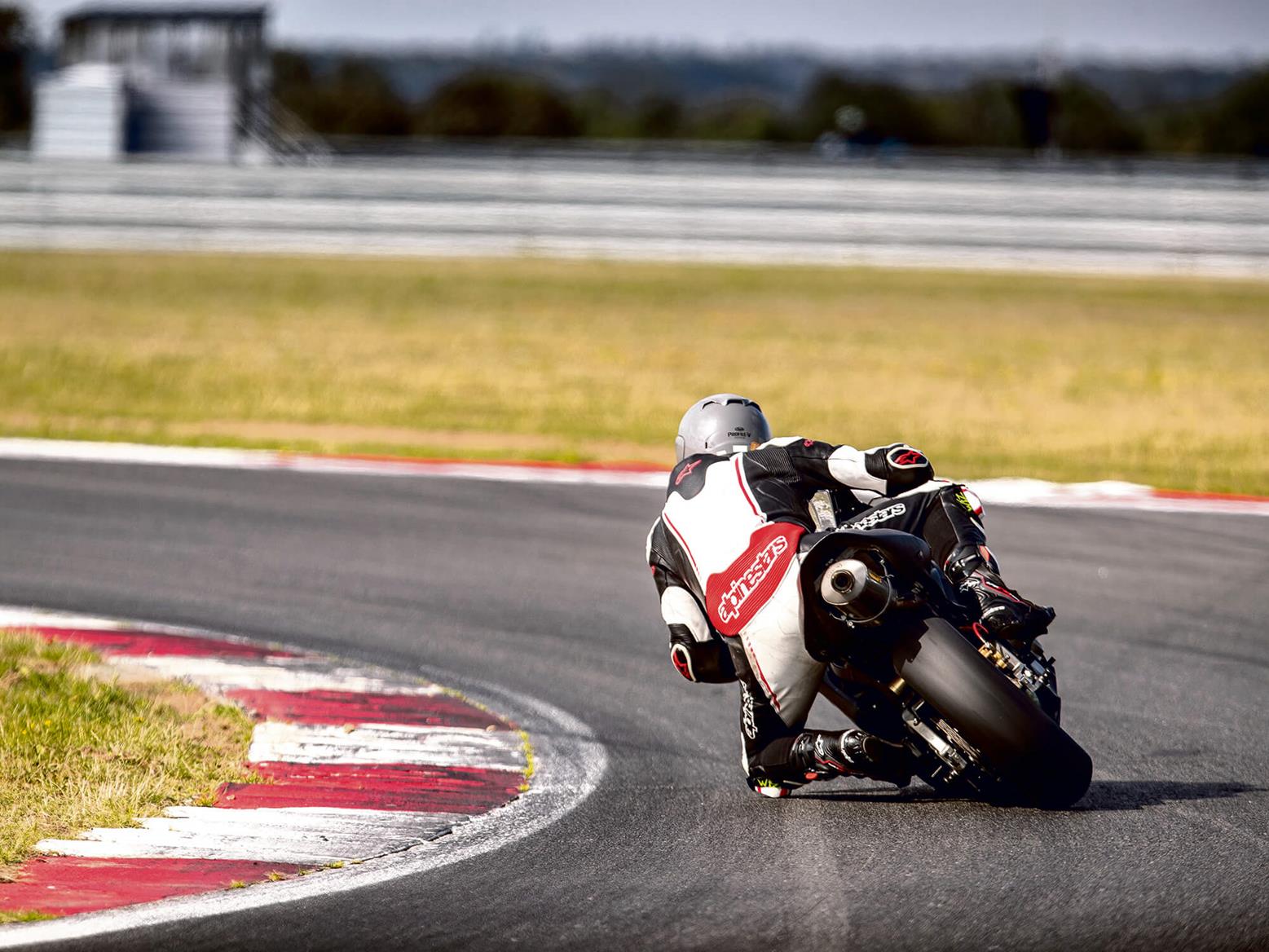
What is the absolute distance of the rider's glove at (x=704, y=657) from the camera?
5.50 m

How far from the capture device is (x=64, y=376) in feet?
59.9

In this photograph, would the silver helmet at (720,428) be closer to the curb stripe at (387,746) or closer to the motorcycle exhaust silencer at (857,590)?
the motorcycle exhaust silencer at (857,590)

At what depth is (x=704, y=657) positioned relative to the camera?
551 cm

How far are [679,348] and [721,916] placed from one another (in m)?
16.7

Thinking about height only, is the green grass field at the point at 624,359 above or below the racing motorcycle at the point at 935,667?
below

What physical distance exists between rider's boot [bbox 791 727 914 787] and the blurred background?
848 centimetres

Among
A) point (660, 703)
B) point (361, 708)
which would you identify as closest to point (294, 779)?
point (361, 708)

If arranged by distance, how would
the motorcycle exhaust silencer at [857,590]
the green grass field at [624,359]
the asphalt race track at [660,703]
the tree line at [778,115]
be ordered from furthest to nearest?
the tree line at [778,115] < the green grass field at [624,359] < the motorcycle exhaust silencer at [857,590] < the asphalt race track at [660,703]

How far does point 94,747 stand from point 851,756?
2548 millimetres

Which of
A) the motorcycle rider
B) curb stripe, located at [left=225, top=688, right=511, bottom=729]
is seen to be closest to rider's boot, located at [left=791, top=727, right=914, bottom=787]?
the motorcycle rider

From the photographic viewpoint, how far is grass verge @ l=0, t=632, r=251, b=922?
5223mm

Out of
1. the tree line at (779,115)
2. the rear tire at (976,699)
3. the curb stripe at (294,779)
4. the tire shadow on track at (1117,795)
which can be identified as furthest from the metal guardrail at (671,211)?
the tree line at (779,115)

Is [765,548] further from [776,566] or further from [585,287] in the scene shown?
[585,287]

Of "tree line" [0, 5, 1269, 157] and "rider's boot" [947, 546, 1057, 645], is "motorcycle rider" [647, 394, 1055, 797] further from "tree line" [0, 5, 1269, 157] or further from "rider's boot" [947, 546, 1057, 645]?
"tree line" [0, 5, 1269, 157]
